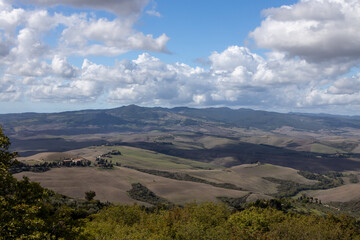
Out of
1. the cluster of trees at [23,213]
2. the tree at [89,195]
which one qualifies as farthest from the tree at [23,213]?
the tree at [89,195]

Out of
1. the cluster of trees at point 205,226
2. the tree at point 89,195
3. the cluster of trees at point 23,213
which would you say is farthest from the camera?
the tree at point 89,195

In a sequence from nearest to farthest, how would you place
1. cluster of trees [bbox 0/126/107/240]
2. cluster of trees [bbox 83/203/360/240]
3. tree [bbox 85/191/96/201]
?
cluster of trees [bbox 0/126/107/240], cluster of trees [bbox 83/203/360/240], tree [bbox 85/191/96/201]

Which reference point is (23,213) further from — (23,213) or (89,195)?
(89,195)

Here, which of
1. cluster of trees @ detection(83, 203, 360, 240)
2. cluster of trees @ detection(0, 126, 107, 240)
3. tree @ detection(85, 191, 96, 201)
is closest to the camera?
cluster of trees @ detection(0, 126, 107, 240)

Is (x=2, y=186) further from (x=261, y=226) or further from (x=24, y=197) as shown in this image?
(x=261, y=226)

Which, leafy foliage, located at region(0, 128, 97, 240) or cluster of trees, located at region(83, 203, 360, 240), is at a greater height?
leafy foliage, located at region(0, 128, 97, 240)

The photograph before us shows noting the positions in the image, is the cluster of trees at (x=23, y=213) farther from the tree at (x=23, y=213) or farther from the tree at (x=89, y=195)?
the tree at (x=89, y=195)

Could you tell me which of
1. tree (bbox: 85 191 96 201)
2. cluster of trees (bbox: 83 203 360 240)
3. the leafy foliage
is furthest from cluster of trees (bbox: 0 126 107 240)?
tree (bbox: 85 191 96 201)

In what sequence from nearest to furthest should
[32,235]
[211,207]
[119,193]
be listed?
[32,235] → [211,207] → [119,193]

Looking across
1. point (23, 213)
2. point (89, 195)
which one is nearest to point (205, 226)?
point (23, 213)

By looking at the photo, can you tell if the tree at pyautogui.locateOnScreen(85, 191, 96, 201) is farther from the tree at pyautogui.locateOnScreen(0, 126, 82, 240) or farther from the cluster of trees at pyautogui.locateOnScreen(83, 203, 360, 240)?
the tree at pyautogui.locateOnScreen(0, 126, 82, 240)

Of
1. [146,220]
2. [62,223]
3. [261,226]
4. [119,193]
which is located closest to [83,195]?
[119,193]
